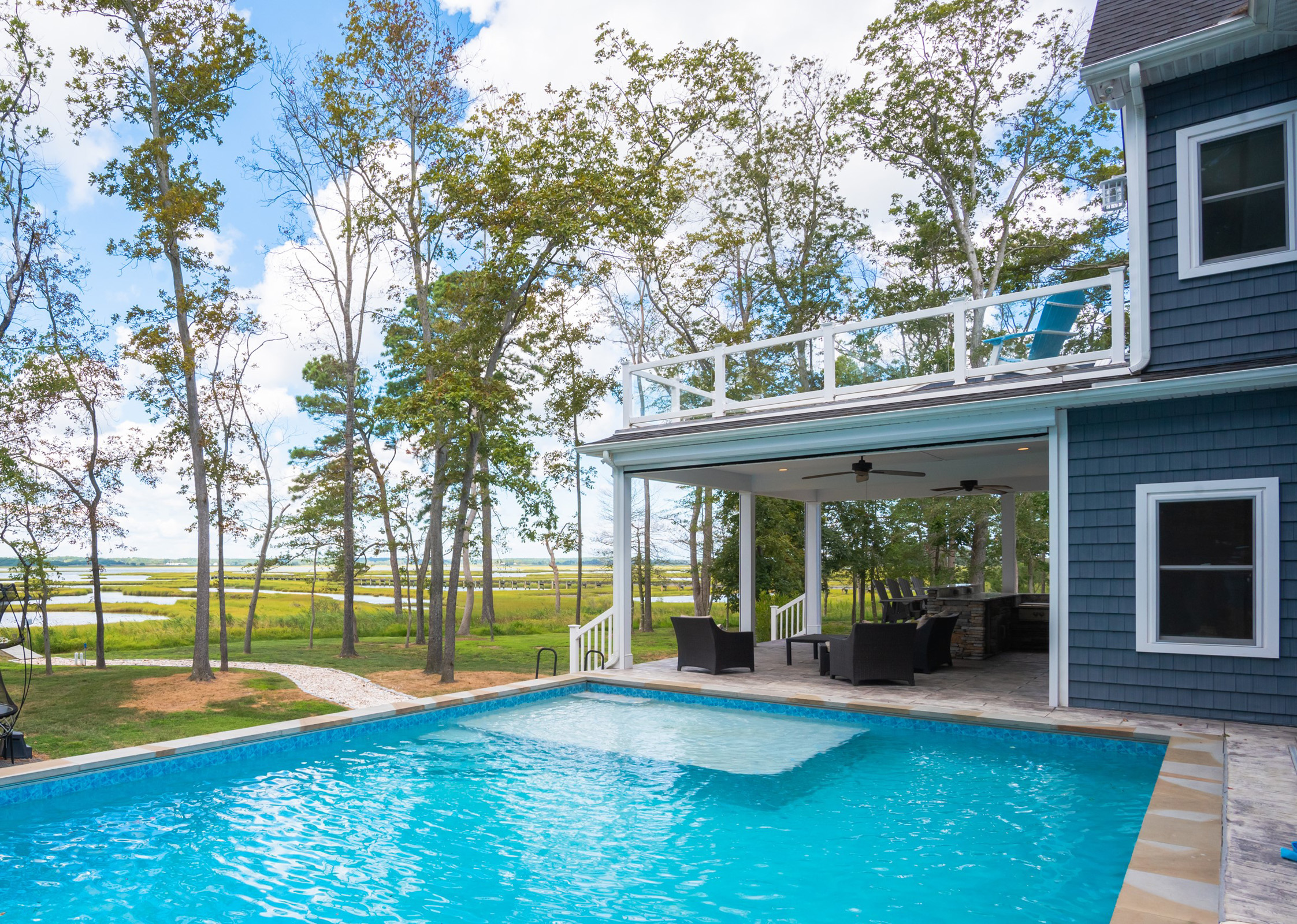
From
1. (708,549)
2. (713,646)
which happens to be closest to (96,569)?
(713,646)

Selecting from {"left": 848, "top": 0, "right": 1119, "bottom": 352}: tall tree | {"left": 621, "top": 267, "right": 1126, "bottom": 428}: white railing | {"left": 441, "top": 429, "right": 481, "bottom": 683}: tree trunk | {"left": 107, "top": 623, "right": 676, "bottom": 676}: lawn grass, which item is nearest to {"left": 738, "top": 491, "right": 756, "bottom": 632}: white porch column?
{"left": 621, "top": 267, "right": 1126, "bottom": 428}: white railing

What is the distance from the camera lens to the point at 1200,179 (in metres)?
6.84

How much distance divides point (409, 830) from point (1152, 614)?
20.1 ft

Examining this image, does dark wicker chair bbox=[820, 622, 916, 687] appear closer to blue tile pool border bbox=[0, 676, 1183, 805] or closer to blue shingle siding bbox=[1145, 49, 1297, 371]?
blue tile pool border bbox=[0, 676, 1183, 805]

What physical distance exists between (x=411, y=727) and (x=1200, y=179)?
8739mm

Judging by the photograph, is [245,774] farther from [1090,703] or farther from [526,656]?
[526,656]

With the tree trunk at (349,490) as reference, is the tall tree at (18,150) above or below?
above

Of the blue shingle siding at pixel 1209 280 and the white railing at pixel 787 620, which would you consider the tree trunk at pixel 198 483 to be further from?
the blue shingle siding at pixel 1209 280

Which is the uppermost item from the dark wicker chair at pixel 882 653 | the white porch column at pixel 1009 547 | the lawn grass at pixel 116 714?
the white porch column at pixel 1009 547

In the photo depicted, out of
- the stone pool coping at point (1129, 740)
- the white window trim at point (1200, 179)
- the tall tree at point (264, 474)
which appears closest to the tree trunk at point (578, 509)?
the tall tree at point (264, 474)

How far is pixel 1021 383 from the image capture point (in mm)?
7812

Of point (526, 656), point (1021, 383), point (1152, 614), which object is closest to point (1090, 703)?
point (1152, 614)

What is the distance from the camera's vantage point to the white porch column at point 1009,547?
1284cm

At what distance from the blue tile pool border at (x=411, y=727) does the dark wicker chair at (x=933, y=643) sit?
211 cm
